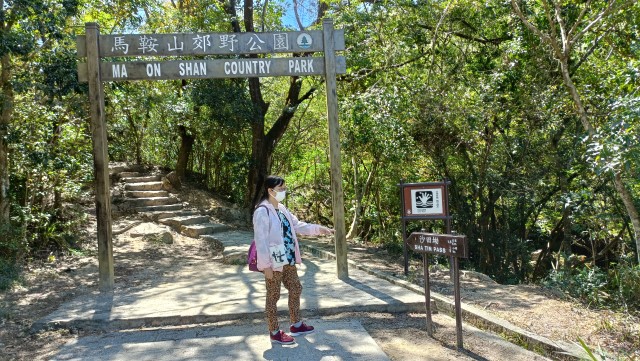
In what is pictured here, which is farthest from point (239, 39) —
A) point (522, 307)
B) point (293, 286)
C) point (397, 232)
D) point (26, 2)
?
point (397, 232)

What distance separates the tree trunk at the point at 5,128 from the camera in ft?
27.2

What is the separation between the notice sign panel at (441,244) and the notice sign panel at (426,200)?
5.68 ft

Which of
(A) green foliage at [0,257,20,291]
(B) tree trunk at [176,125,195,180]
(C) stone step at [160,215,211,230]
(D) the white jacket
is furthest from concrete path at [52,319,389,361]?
(B) tree trunk at [176,125,195,180]

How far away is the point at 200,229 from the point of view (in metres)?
12.3

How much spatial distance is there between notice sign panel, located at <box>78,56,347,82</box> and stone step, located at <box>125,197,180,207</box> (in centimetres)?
803

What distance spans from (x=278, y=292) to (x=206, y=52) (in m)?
3.84

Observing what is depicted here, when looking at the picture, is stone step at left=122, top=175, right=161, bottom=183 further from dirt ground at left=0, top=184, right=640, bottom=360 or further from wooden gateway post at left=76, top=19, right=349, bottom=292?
wooden gateway post at left=76, top=19, right=349, bottom=292

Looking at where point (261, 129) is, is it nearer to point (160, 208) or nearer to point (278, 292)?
point (160, 208)

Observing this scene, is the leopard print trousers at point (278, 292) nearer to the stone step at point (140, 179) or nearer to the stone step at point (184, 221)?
the stone step at point (184, 221)

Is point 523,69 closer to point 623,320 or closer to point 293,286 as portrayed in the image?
point 623,320

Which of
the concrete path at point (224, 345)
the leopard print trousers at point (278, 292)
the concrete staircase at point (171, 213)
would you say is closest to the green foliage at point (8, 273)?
the concrete path at point (224, 345)

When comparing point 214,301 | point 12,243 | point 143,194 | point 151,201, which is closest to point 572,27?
point 214,301

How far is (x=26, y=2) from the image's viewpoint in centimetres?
749

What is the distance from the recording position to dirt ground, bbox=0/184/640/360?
15.8 ft
